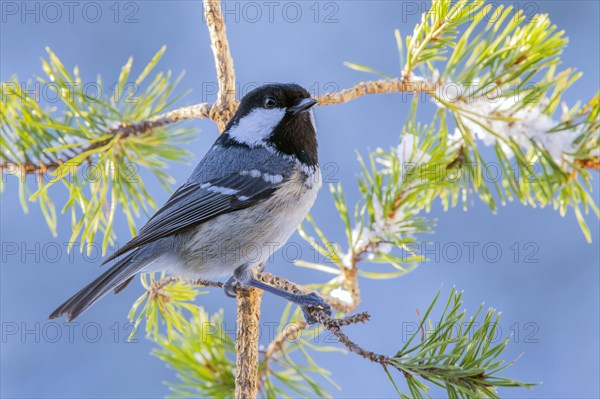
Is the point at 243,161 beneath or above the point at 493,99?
beneath

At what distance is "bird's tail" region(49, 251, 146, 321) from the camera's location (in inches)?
52.2

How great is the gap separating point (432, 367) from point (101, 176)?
3.08ft

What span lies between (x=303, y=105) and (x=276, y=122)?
0.13 m

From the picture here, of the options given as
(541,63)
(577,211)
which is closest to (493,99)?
(541,63)

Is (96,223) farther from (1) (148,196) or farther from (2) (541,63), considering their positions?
(2) (541,63)

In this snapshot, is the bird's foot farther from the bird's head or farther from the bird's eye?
the bird's eye

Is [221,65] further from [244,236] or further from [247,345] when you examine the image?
[247,345]

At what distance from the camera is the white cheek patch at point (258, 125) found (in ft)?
5.43

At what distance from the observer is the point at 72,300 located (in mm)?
1339

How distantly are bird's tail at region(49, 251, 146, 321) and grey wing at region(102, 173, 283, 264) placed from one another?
7 centimetres

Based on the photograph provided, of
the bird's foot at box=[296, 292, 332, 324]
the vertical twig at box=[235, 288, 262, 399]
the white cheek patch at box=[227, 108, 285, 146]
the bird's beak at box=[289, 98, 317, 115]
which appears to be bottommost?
the vertical twig at box=[235, 288, 262, 399]

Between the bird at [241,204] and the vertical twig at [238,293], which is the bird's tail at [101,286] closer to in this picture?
the bird at [241,204]

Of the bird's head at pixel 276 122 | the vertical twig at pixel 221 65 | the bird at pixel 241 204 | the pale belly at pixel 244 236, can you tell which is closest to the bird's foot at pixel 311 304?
the bird at pixel 241 204

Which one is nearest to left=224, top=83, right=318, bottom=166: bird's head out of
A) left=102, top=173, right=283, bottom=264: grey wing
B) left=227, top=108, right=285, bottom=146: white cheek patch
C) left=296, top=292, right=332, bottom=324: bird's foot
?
left=227, top=108, right=285, bottom=146: white cheek patch
